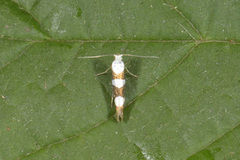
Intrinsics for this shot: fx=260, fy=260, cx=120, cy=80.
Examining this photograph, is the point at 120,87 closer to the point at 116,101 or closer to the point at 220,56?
the point at 116,101

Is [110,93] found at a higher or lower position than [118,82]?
lower

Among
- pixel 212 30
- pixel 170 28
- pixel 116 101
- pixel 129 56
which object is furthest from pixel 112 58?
pixel 212 30

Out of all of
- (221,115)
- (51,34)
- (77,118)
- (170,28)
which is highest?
(51,34)

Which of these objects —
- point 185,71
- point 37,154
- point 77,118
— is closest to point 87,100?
point 77,118

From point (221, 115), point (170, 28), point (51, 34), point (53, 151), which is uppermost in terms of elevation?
point (51, 34)

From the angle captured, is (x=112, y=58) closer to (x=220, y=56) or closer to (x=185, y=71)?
(x=185, y=71)

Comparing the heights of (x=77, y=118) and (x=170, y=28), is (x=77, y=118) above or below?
below
